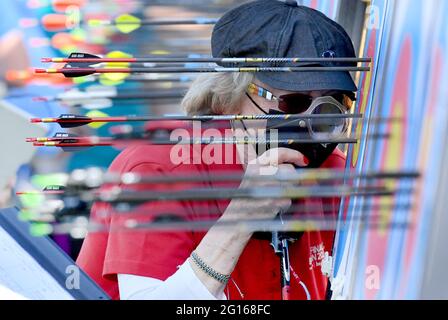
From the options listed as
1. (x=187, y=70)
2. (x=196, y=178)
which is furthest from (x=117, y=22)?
(x=196, y=178)

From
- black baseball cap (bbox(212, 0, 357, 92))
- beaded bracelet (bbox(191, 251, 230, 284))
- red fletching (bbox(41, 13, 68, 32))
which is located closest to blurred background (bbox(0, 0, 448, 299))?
red fletching (bbox(41, 13, 68, 32))

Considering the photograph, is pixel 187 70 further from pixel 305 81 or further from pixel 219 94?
pixel 305 81

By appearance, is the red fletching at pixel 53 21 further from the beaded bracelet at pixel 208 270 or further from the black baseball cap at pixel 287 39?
the beaded bracelet at pixel 208 270

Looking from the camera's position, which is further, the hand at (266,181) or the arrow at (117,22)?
the arrow at (117,22)

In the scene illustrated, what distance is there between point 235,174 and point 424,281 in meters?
0.42

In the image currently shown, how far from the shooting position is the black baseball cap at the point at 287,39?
170 cm

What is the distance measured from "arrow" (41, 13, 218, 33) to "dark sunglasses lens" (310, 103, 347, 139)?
1.32ft

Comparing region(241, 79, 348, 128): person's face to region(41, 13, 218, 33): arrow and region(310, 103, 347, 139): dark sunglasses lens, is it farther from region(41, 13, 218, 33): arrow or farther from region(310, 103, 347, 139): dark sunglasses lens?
region(41, 13, 218, 33): arrow

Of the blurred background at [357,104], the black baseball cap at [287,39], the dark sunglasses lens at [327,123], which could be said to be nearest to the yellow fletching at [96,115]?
the blurred background at [357,104]

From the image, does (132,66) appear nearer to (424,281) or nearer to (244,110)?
(244,110)

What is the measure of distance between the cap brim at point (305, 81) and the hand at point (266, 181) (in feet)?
0.40

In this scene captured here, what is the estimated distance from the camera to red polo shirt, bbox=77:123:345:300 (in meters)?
1.68

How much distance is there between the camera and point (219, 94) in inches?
69.8

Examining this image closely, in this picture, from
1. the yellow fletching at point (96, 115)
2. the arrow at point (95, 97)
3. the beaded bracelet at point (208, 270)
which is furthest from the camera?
the arrow at point (95, 97)
